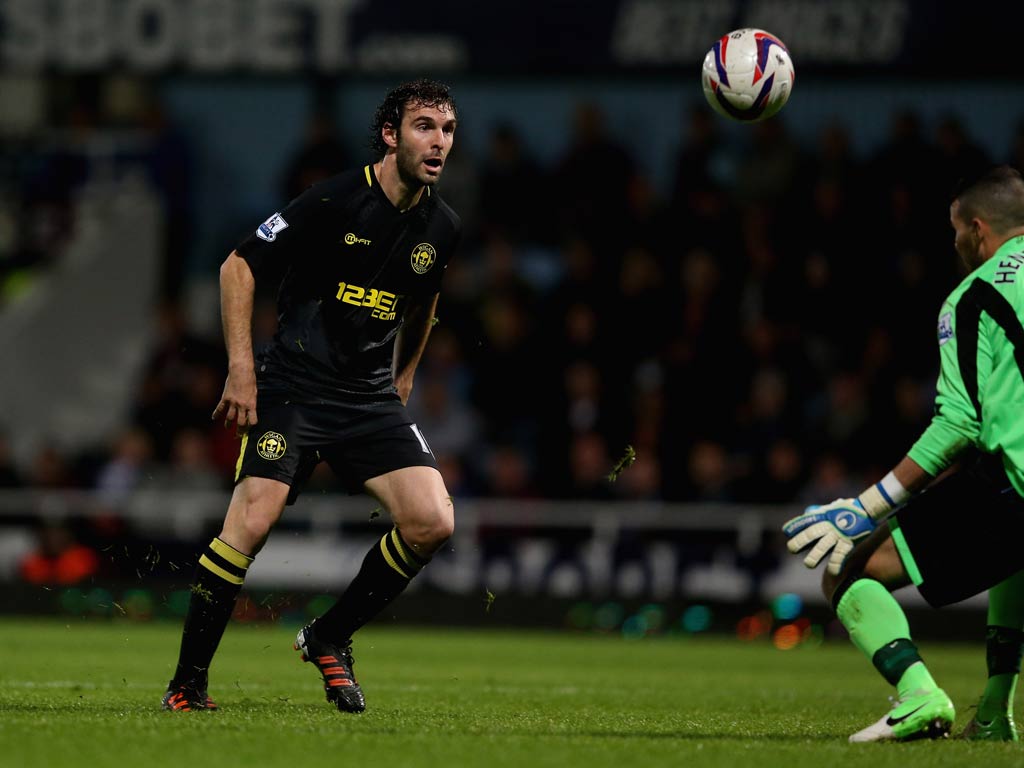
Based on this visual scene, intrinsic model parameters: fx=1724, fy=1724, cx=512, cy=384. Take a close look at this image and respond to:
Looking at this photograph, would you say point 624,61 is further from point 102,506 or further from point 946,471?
point 946,471

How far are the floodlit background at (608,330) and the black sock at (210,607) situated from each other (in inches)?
292

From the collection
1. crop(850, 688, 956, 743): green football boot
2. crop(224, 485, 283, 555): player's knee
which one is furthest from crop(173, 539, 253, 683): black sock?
crop(850, 688, 956, 743): green football boot

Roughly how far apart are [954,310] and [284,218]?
2593 millimetres

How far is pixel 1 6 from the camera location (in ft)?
53.0

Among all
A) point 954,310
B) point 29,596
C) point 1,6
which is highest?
point 1,6

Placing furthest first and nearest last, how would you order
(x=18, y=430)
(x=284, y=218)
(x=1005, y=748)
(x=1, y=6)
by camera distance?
(x=18, y=430), (x=1, y=6), (x=284, y=218), (x=1005, y=748)

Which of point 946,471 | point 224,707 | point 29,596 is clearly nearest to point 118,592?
point 29,596

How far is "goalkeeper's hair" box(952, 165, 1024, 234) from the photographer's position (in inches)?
239

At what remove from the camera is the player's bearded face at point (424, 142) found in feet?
22.5

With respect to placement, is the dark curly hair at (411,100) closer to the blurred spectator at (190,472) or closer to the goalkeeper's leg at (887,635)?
the goalkeeper's leg at (887,635)

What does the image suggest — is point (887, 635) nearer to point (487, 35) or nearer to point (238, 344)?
point (238, 344)

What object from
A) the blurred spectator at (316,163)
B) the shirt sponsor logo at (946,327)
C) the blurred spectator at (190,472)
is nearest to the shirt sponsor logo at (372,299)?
the shirt sponsor logo at (946,327)

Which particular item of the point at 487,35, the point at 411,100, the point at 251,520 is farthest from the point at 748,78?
the point at 487,35

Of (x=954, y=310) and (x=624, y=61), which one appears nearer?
(x=954, y=310)
